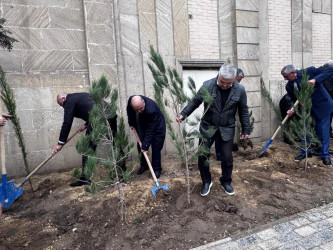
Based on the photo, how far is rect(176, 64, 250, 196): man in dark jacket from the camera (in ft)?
10.7

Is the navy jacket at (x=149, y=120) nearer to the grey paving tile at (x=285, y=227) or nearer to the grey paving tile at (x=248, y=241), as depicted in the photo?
the grey paving tile at (x=248, y=241)

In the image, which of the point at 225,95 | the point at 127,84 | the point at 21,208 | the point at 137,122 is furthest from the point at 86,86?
the point at 225,95

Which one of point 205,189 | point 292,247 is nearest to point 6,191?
point 205,189

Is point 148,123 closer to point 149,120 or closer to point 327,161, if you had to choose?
point 149,120

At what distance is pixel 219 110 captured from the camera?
10.9 feet

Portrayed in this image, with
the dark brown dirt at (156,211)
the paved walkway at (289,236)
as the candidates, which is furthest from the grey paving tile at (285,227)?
the dark brown dirt at (156,211)

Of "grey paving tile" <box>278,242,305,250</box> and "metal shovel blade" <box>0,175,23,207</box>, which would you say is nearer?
"grey paving tile" <box>278,242,305,250</box>

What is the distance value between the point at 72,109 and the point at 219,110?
227 cm

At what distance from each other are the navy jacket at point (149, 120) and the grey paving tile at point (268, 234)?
2112 mm

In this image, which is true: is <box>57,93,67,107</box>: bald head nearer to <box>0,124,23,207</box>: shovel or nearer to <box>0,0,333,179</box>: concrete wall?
<box>0,0,333,179</box>: concrete wall

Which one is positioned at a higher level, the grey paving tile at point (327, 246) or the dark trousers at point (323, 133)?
the dark trousers at point (323, 133)

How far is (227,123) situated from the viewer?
3.39m

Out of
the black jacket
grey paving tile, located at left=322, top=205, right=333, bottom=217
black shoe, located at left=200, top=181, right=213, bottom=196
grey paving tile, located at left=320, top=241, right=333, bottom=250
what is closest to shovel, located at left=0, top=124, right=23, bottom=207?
the black jacket

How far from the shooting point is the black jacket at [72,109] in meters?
3.96
